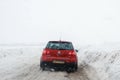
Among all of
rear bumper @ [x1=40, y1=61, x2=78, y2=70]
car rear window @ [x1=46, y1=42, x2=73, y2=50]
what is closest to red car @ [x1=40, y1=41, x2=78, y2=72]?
rear bumper @ [x1=40, y1=61, x2=78, y2=70]

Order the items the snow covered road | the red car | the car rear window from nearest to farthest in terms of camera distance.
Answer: the snow covered road, the red car, the car rear window

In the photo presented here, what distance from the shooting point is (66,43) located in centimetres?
1739

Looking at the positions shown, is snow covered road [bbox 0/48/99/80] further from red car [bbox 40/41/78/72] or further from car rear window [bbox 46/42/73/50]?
car rear window [bbox 46/42/73/50]

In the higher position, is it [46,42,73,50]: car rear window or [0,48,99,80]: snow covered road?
[46,42,73,50]: car rear window

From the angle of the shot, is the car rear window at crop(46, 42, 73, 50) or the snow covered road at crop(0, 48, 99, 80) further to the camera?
the car rear window at crop(46, 42, 73, 50)

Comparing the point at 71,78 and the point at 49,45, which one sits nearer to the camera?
the point at 71,78

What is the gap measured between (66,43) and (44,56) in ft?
5.17

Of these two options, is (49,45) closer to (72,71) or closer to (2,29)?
(72,71)

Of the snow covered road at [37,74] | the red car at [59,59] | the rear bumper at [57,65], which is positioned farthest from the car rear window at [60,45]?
the snow covered road at [37,74]

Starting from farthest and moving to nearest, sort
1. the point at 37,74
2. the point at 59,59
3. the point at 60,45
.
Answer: the point at 60,45 < the point at 59,59 < the point at 37,74

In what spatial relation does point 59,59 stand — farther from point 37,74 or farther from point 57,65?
point 37,74

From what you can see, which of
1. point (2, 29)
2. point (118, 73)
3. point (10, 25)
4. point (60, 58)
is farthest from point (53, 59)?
point (10, 25)

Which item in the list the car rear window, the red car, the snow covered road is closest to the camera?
the snow covered road

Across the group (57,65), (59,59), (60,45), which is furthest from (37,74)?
(60,45)
